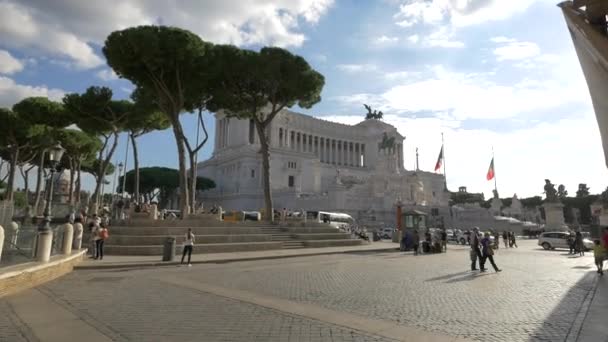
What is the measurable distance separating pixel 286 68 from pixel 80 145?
25.9 metres

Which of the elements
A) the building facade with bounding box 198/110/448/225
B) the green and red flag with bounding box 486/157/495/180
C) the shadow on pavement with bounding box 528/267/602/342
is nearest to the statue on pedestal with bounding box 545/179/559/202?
the green and red flag with bounding box 486/157/495/180

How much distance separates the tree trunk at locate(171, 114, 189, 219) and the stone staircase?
2.66 metres

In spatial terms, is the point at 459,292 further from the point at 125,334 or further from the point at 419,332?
the point at 125,334

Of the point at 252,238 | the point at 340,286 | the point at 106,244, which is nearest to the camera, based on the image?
the point at 340,286

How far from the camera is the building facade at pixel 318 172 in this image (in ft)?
183

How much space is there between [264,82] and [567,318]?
986 inches

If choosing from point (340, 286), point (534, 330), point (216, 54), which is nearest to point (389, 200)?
point (216, 54)

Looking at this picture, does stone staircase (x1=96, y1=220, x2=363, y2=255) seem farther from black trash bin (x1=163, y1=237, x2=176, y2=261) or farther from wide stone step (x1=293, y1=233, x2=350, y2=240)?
black trash bin (x1=163, y1=237, x2=176, y2=261)

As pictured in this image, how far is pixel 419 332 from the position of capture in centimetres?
594

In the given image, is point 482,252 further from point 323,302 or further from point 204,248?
point 204,248

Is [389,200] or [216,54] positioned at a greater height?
[216,54]

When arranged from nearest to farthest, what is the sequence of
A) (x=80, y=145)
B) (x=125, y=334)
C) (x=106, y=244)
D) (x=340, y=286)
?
(x=125, y=334)
(x=340, y=286)
(x=106, y=244)
(x=80, y=145)

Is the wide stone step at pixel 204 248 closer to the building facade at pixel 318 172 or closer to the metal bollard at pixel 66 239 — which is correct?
the metal bollard at pixel 66 239

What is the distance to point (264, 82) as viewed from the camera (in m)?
28.8
